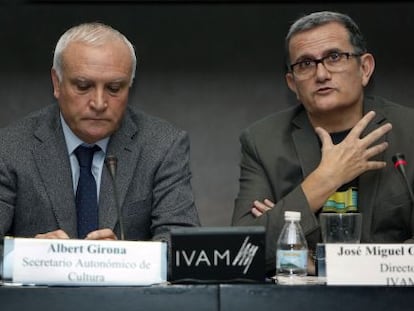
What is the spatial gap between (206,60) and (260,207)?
0.92m

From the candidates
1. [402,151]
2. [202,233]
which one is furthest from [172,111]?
[202,233]

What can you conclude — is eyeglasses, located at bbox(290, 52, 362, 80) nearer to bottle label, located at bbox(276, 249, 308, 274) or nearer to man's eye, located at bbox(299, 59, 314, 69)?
man's eye, located at bbox(299, 59, 314, 69)

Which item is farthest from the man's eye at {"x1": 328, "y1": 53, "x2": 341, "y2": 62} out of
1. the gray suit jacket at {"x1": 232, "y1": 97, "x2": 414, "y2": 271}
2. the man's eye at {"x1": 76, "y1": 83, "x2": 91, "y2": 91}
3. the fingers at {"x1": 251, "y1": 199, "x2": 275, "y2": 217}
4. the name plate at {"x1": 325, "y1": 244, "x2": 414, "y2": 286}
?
the name plate at {"x1": 325, "y1": 244, "x2": 414, "y2": 286}

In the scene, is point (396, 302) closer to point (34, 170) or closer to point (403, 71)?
point (34, 170)

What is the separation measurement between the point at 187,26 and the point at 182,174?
2.83ft

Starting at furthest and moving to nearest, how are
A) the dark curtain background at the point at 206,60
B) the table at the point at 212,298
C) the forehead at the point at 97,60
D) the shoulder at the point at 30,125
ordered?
the dark curtain background at the point at 206,60 → the shoulder at the point at 30,125 → the forehead at the point at 97,60 → the table at the point at 212,298

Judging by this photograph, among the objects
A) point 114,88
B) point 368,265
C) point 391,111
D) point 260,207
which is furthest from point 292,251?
point 391,111

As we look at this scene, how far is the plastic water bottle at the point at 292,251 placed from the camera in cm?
191

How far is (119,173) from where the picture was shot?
7.87 ft

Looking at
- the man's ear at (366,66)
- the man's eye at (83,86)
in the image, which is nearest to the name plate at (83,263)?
the man's eye at (83,86)

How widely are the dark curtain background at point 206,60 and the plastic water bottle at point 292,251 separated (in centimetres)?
117

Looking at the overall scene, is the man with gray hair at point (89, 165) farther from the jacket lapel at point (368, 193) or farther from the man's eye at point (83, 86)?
the jacket lapel at point (368, 193)

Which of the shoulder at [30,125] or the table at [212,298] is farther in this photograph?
the shoulder at [30,125]

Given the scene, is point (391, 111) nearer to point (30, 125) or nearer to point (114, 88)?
point (114, 88)
